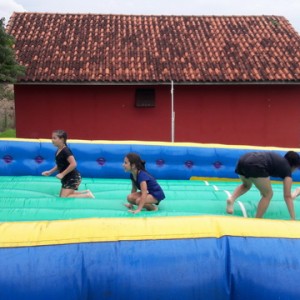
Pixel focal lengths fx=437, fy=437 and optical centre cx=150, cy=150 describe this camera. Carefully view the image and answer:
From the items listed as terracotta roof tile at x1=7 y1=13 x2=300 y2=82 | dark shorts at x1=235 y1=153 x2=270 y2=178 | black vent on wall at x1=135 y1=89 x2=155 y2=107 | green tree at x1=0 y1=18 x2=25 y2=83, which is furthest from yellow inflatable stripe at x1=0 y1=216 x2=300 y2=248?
black vent on wall at x1=135 y1=89 x2=155 y2=107

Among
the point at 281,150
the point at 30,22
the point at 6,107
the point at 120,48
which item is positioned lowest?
the point at 281,150

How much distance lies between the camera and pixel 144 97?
12508mm

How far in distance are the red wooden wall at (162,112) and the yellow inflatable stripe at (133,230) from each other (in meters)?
9.54

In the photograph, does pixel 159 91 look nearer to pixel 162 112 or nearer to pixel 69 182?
pixel 162 112

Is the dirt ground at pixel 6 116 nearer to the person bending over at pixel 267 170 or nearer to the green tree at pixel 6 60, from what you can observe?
the green tree at pixel 6 60

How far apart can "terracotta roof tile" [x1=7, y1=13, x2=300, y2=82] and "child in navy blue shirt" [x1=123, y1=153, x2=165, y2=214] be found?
7237 mm

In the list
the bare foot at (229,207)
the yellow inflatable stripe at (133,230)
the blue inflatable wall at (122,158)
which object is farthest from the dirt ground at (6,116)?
the yellow inflatable stripe at (133,230)

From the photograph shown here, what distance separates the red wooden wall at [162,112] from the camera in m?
12.4

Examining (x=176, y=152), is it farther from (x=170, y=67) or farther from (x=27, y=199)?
(x=170, y=67)

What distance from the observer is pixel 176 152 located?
22.7 ft

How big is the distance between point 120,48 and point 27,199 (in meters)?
8.78

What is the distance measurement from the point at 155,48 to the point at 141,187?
9082 millimetres

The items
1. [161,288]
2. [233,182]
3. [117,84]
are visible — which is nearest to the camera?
[161,288]

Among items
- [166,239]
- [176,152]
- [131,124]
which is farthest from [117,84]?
[166,239]
